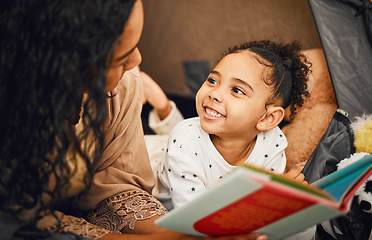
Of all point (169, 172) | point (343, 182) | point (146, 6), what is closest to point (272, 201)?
point (343, 182)

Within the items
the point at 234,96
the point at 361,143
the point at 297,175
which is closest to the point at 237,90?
the point at 234,96

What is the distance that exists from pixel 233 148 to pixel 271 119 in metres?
0.15

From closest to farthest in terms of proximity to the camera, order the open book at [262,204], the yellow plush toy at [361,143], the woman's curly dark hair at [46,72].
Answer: the open book at [262,204] < the woman's curly dark hair at [46,72] < the yellow plush toy at [361,143]

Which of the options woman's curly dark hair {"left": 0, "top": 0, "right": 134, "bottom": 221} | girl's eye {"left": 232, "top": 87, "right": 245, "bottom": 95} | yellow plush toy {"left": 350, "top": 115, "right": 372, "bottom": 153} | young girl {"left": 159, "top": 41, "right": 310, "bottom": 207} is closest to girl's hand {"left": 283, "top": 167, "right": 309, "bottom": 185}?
young girl {"left": 159, "top": 41, "right": 310, "bottom": 207}

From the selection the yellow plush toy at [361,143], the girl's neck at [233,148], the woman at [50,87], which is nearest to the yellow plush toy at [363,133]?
the yellow plush toy at [361,143]

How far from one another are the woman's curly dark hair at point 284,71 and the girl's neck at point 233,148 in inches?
6.4

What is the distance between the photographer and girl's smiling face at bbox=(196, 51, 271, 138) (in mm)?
915

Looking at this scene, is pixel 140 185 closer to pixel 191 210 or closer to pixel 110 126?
pixel 110 126

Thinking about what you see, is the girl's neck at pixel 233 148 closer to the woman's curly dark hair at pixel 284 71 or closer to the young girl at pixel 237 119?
the young girl at pixel 237 119

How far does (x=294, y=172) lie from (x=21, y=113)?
779 mm

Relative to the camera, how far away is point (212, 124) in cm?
92

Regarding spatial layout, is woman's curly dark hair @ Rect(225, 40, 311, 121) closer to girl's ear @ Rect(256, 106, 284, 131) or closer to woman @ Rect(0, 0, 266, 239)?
girl's ear @ Rect(256, 106, 284, 131)

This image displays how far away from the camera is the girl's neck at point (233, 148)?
1019 mm

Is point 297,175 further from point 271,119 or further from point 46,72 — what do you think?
point 46,72
